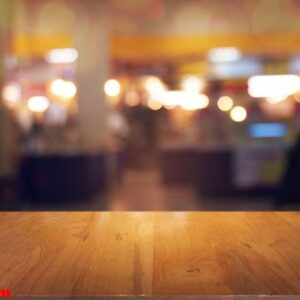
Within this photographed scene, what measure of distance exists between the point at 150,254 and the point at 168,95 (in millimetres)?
11657

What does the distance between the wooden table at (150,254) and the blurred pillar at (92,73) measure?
785 centimetres

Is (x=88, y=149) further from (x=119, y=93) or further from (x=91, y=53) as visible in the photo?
(x=119, y=93)

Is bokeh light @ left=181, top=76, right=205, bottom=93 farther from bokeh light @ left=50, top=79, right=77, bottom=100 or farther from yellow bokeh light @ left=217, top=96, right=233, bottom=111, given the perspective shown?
bokeh light @ left=50, top=79, right=77, bottom=100

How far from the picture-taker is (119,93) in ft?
42.9

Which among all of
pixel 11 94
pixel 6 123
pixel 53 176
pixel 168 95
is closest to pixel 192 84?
pixel 168 95

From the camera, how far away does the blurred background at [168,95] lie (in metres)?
8.30

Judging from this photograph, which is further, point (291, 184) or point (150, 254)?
point (291, 184)

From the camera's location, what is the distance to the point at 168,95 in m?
12.7

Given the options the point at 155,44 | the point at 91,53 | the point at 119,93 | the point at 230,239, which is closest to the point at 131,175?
the point at 119,93

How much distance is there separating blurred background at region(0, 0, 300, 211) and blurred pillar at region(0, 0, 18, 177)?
0.05 feet

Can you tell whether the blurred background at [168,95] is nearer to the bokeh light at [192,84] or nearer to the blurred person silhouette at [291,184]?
the bokeh light at [192,84]

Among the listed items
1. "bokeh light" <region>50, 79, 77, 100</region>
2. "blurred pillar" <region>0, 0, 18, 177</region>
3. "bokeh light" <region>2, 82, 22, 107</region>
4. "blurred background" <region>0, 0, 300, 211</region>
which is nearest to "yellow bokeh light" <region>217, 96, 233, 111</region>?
"blurred background" <region>0, 0, 300, 211</region>

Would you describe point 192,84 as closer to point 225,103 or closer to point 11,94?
point 225,103

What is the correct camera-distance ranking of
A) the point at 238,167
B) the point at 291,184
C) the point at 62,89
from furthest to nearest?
the point at 62,89
the point at 238,167
the point at 291,184
